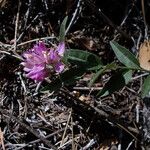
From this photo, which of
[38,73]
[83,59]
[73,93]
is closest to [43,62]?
[38,73]

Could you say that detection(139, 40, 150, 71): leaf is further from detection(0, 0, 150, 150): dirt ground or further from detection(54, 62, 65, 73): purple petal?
detection(54, 62, 65, 73): purple petal

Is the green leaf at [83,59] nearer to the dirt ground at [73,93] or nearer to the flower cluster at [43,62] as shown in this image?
the flower cluster at [43,62]

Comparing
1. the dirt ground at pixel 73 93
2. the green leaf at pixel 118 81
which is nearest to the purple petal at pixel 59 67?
the green leaf at pixel 118 81

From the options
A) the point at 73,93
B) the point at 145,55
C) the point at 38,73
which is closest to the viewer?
the point at 38,73

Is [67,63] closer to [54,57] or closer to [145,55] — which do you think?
[54,57]

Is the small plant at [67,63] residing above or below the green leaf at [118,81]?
above

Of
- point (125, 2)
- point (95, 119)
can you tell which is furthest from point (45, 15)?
point (95, 119)

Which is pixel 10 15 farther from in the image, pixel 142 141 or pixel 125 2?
pixel 142 141
